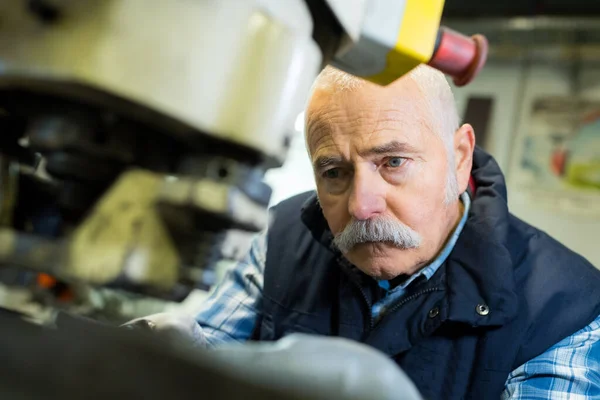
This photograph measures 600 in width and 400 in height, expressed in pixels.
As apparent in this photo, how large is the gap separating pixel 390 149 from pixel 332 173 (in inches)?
5.0

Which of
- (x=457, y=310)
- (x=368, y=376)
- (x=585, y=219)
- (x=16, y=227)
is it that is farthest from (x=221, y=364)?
(x=585, y=219)

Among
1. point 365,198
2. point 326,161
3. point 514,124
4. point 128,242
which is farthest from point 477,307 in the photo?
point 514,124

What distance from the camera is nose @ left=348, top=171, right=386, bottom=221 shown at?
0.90 m

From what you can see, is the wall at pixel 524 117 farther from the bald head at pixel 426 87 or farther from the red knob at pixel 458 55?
the red knob at pixel 458 55

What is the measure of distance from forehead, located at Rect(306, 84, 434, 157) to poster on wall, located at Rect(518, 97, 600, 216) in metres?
1.90

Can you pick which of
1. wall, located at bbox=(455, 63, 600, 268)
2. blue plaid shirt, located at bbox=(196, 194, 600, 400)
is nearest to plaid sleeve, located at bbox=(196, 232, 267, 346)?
blue plaid shirt, located at bbox=(196, 194, 600, 400)

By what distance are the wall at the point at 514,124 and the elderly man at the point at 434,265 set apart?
162cm

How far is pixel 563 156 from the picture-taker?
101 inches

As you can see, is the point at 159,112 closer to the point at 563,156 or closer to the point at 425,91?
the point at 425,91

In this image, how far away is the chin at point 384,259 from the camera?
0.92 meters

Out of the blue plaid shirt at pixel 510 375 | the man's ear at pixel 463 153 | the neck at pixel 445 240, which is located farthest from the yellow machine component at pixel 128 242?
the man's ear at pixel 463 153

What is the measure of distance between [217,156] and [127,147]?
0.06m

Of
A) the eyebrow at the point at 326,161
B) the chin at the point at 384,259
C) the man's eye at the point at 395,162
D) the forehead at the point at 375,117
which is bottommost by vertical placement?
the chin at the point at 384,259

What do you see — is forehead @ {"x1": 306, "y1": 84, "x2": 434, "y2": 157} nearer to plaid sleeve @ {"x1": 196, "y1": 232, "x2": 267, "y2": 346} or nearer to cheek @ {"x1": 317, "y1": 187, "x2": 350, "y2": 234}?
cheek @ {"x1": 317, "y1": 187, "x2": 350, "y2": 234}
